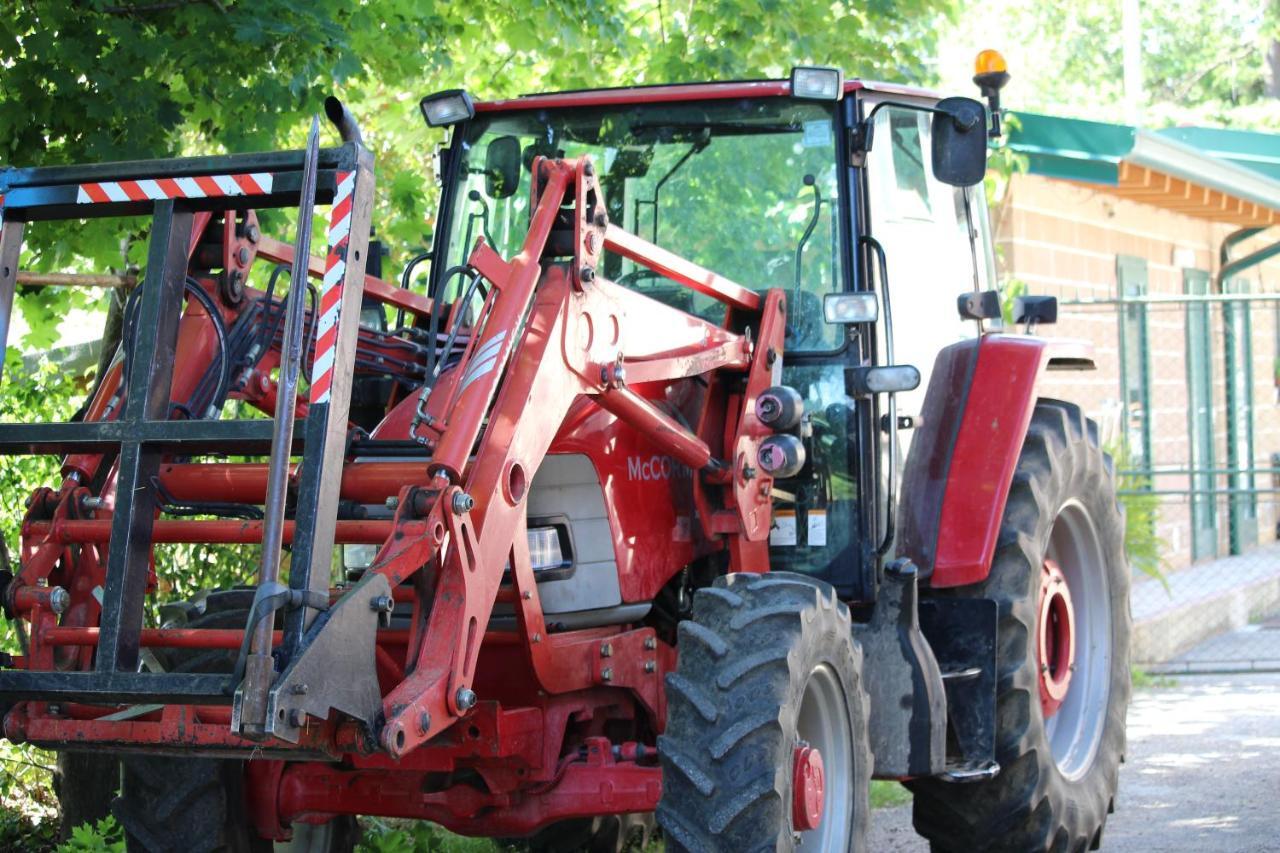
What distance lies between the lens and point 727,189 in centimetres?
619

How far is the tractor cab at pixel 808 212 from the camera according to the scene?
6.04 meters

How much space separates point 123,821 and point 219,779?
406 mm

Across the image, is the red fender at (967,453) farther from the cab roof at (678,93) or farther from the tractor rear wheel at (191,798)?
the tractor rear wheel at (191,798)

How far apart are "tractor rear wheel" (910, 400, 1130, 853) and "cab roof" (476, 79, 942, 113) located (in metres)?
1.49

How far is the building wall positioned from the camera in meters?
14.0

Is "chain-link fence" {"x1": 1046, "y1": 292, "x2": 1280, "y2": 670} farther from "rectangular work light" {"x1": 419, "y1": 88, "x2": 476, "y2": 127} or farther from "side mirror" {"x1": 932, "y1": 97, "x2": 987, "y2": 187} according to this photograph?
"rectangular work light" {"x1": 419, "y1": 88, "x2": 476, "y2": 127}

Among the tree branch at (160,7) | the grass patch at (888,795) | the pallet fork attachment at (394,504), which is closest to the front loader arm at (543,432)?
the pallet fork attachment at (394,504)

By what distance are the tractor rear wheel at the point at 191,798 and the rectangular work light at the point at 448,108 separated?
6.40 feet

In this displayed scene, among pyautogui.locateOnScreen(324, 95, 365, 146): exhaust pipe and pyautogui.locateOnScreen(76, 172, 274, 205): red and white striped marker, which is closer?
pyautogui.locateOnScreen(324, 95, 365, 146): exhaust pipe

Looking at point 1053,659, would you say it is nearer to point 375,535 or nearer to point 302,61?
point 375,535

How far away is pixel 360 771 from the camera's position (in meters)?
5.30

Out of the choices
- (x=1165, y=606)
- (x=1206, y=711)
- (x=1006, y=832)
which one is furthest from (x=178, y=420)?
(x=1165, y=606)

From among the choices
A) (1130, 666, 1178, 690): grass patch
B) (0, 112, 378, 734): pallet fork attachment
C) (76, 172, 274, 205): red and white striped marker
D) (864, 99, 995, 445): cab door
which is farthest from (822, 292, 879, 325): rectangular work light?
(1130, 666, 1178, 690): grass patch

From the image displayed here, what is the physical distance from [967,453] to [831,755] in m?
1.45
